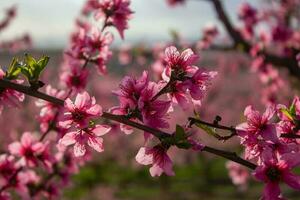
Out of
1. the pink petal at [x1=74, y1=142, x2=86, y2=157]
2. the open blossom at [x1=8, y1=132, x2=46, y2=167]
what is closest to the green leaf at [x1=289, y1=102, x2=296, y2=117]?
the pink petal at [x1=74, y1=142, x2=86, y2=157]

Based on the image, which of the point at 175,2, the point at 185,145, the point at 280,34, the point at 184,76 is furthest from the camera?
the point at 280,34

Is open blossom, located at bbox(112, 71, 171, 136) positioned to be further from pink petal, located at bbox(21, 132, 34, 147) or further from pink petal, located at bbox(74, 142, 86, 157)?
pink petal, located at bbox(21, 132, 34, 147)

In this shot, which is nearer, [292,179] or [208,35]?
[292,179]

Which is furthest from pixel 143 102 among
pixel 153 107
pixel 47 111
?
pixel 47 111

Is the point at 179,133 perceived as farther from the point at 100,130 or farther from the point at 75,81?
the point at 75,81

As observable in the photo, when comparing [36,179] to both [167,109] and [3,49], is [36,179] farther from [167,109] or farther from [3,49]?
[3,49]
